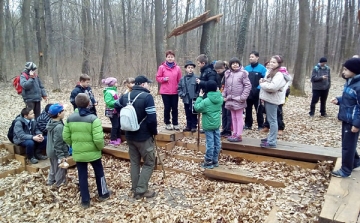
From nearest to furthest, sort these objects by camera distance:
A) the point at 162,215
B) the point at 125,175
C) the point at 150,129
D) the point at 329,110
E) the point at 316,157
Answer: the point at 162,215, the point at 150,129, the point at 316,157, the point at 125,175, the point at 329,110

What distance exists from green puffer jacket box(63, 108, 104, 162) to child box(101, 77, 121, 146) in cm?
158

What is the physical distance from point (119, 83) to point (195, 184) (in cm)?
1389

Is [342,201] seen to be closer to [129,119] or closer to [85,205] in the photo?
[129,119]

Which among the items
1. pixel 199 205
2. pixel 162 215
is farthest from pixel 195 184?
pixel 162 215

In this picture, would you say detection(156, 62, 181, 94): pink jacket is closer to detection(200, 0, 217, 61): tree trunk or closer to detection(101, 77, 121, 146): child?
detection(101, 77, 121, 146): child

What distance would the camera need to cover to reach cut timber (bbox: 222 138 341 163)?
5.07m

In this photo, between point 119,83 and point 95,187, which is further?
point 119,83

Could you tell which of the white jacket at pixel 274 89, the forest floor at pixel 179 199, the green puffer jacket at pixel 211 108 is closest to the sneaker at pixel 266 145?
the forest floor at pixel 179 199

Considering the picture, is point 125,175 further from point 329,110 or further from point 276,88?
point 329,110

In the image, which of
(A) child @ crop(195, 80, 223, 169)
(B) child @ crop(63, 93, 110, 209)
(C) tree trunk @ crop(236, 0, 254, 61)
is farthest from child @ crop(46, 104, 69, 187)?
(C) tree trunk @ crop(236, 0, 254, 61)

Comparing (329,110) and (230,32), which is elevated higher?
(230,32)

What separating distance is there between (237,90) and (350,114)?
88.9 inches

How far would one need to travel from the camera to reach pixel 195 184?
5078mm

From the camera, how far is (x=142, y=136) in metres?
4.52
